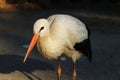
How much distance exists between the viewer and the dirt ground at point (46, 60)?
846 cm

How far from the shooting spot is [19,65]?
9.06 m

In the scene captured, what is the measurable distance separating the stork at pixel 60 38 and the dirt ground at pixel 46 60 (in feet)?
3.43

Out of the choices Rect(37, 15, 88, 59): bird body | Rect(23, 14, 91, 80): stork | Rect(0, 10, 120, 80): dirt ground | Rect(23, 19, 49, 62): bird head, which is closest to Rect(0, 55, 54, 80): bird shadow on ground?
Rect(0, 10, 120, 80): dirt ground

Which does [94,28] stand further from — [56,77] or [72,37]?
[72,37]

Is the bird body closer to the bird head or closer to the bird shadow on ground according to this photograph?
the bird head

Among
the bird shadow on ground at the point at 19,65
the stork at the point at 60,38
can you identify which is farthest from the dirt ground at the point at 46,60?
the stork at the point at 60,38

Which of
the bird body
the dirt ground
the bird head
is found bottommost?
the dirt ground

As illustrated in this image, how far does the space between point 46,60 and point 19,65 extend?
72 cm

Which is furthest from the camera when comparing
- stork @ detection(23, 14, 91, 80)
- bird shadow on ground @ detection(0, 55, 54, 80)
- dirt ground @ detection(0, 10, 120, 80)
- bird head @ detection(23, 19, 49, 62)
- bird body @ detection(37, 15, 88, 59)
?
bird shadow on ground @ detection(0, 55, 54, 80)

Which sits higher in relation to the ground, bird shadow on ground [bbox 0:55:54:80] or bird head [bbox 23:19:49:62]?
bird head [bbox 23:19:49:62]

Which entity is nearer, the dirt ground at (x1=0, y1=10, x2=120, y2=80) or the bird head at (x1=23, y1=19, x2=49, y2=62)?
the bird head at (x1=23, y1=19, x2=49, y2=62)

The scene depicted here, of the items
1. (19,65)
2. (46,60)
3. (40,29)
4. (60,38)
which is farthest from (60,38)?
(46,60)

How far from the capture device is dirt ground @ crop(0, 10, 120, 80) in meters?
8.46

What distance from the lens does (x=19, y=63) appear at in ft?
30.2
